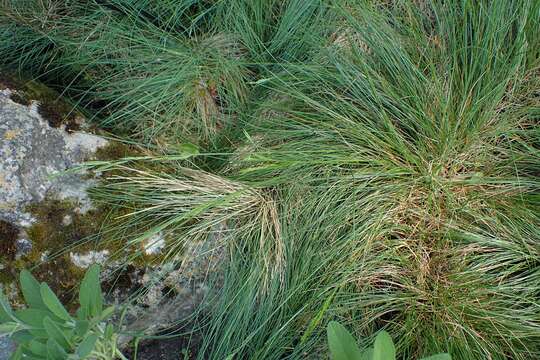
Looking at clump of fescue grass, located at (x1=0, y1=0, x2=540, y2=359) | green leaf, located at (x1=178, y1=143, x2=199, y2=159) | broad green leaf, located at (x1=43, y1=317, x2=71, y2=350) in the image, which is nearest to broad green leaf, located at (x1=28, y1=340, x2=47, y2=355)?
broad green leaf, located at (x1=43, y1=317, x2=71, y2=350)

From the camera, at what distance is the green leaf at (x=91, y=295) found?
0.95 meters

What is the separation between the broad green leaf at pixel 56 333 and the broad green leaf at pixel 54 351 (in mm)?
15

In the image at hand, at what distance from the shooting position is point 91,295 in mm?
957

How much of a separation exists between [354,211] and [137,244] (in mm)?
685

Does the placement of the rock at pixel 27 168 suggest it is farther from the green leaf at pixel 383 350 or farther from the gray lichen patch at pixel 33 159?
the green leaf at pixel 383 350

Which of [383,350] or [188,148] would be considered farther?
[188,148]

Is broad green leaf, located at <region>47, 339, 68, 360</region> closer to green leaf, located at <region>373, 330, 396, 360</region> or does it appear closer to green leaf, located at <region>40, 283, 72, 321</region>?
green leaf, located at <region>40, 283, 72, 321</region>

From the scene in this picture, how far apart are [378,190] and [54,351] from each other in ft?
3.49

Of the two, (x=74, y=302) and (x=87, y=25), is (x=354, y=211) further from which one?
(x=87, y=25)

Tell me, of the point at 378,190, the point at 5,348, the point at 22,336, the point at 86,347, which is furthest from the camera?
the point at 378,190

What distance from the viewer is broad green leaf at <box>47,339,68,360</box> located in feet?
2.65

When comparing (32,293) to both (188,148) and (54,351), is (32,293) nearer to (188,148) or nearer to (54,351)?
(54,351)

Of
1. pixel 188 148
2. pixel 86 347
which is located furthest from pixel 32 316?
pixel 188 148

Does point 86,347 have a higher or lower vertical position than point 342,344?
higher
